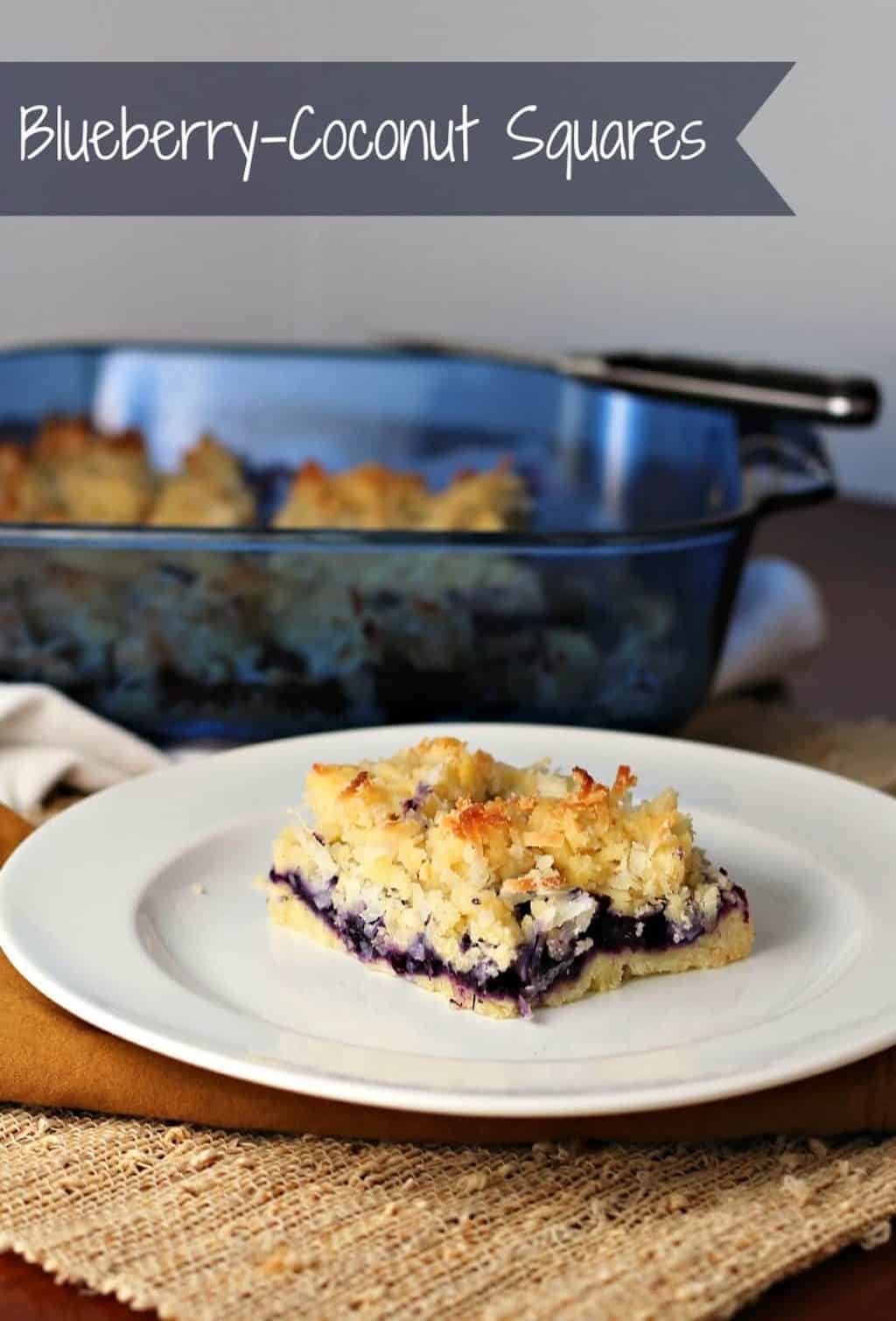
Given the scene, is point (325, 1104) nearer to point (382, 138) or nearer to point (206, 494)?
point (206, 494)

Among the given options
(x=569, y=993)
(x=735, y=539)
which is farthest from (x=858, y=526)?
(x=569, y=993)

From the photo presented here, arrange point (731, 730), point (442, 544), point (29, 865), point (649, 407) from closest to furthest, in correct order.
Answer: point (29, 865) → point (442, 544) → point (731, 730) → point (649, 407)

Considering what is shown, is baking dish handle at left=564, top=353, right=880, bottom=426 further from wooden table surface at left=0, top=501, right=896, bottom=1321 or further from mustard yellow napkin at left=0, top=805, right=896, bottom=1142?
mustard yellow napkin at left=0, top=805, right=896, bottom=1142

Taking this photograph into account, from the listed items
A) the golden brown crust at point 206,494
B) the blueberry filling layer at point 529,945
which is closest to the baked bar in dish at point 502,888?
the blueberry filling layer at point 529,945

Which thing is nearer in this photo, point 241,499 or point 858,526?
point 241,499

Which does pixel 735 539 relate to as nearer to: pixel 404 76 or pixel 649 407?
Answer: pixel 649 407

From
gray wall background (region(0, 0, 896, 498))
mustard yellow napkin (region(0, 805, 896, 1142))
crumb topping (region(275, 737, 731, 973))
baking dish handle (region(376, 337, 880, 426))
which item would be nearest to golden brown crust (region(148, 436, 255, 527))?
baking dish handle (region(376, 337, 880, 426))
